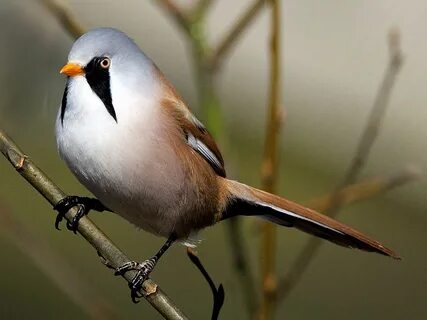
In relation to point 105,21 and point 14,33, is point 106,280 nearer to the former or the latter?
point 14,33

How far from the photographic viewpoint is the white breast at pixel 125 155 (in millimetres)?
2113

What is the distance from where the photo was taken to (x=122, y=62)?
7.04ft

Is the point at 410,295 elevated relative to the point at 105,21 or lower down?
lower down

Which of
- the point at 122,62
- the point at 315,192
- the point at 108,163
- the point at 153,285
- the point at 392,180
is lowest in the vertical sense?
the point at 315,192

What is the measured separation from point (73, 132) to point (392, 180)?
83cm

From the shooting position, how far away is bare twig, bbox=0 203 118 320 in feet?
8.17

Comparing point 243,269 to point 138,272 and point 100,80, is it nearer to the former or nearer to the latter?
point 138,272

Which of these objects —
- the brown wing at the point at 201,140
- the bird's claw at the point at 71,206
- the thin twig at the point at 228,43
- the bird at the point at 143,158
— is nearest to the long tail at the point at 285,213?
the bird at the point at 143,158

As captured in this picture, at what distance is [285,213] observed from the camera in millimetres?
2561

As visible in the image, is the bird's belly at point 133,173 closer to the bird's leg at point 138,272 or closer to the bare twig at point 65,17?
the bird's leg at point 138,272

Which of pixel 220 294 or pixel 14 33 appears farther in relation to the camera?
pixel 14 33

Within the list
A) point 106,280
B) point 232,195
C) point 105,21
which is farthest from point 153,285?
point 105,21

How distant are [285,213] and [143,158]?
1.45ft

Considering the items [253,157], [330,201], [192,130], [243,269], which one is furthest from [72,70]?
[253,157]
